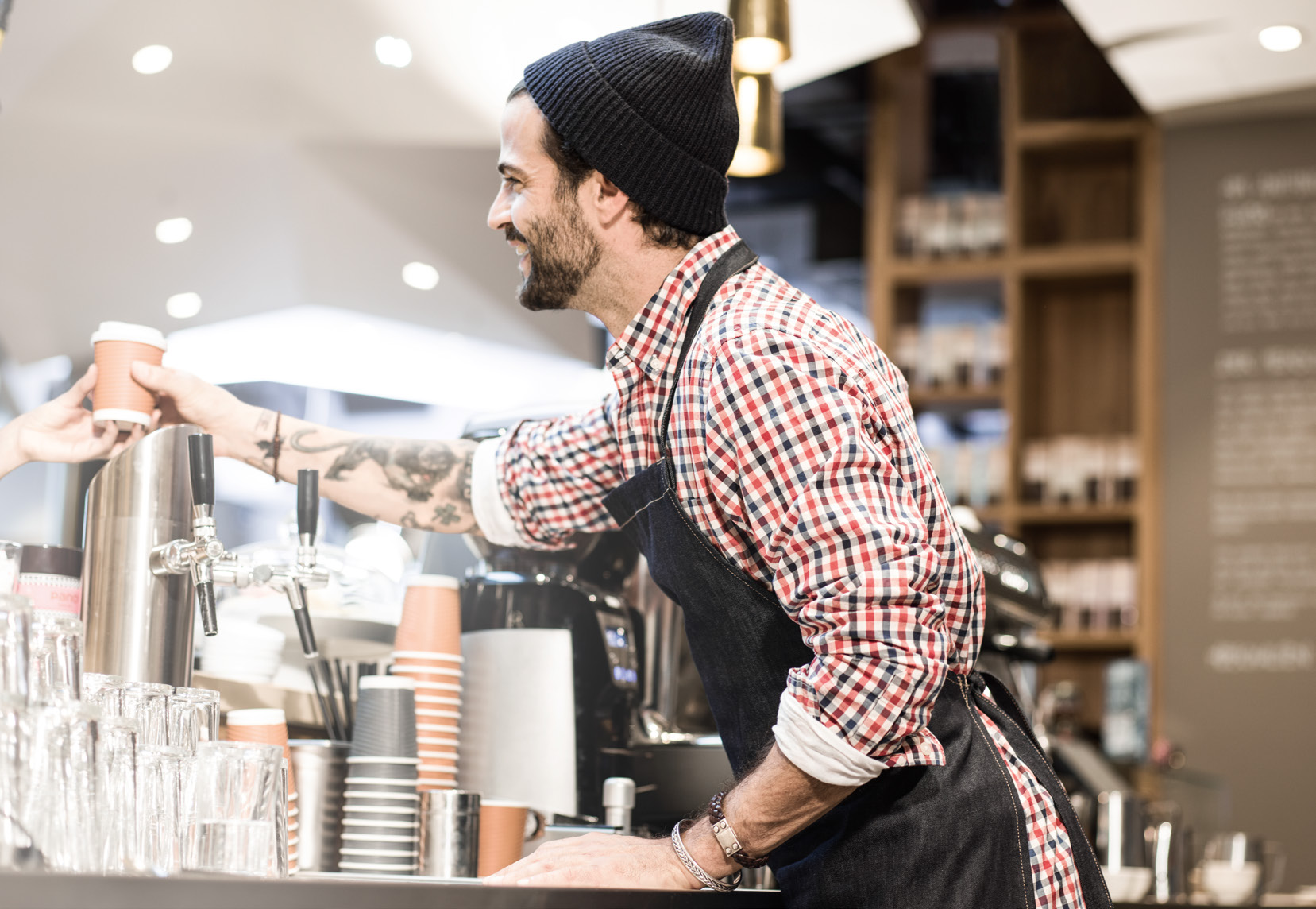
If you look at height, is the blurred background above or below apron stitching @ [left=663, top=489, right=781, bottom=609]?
above

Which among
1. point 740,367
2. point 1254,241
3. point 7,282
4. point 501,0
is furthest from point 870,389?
point 1254,241

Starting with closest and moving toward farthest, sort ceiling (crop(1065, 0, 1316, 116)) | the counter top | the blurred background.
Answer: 1. the counter top
2. the blurred background
3. ceiling (crop(1065, 0, 1316, 116))

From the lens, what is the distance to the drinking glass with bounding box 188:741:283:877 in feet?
→ 3.37

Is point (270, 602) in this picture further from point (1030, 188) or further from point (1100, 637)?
point (1030, 188)

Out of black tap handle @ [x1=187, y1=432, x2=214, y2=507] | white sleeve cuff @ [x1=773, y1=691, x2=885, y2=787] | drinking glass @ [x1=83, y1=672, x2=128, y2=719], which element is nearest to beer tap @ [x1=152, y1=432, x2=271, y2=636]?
black tap handle @ [x1=187, y1=432, x2=214, y2=507]

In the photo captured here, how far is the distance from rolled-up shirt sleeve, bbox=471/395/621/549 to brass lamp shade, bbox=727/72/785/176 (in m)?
0.93

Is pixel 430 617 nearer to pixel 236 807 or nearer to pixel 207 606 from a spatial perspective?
pixel 207 606

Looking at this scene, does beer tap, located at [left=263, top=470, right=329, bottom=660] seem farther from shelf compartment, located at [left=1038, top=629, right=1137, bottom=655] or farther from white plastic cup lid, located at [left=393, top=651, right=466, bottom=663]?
shelf compartment, located at [left=1038, top=629, right=1137, bottom=655]

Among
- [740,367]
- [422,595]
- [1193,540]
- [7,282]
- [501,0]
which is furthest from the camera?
[1193,540]

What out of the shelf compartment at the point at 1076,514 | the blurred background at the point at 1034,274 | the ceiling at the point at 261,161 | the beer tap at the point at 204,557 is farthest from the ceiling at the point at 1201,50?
the beer tap at the point at 204,557

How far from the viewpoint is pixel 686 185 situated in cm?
142

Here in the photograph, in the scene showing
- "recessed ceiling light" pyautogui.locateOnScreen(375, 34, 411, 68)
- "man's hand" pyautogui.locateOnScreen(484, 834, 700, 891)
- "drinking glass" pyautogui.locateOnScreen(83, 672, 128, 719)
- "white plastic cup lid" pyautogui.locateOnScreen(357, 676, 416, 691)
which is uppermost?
"recessed ceiling light" pyautogui.locateOnScreen(375, 34, 411, 68)

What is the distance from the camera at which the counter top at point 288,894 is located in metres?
0.70

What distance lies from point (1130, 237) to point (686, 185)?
3.78 metres
